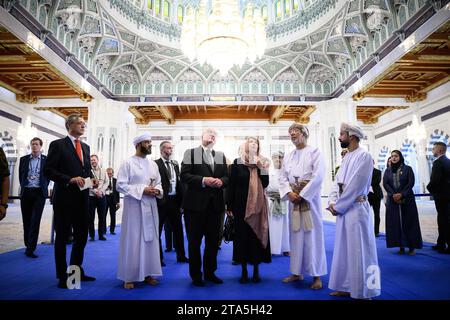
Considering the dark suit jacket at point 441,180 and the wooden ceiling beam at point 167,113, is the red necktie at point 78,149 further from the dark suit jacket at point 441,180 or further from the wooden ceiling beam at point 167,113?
the wooden ceiling beam at point 167,113

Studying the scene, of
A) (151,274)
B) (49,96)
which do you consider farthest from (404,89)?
(49,96)

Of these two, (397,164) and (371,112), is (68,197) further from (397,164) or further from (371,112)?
(371,112)

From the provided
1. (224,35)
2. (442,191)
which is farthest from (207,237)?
A: (224,35)

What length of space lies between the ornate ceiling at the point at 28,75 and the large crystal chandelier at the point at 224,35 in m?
4.70

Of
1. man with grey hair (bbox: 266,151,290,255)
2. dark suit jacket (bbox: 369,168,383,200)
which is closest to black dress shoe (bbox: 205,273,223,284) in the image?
man with grey hair (bbox: 266,151,290,255)

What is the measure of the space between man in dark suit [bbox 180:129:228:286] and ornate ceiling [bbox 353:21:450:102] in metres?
7.77

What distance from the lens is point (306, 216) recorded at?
2.67 m

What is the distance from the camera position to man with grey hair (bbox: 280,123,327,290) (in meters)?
2.64

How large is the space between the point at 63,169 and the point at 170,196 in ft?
5.49

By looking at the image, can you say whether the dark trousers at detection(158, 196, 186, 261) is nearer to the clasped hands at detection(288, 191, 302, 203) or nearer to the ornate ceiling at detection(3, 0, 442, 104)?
the clasped hands at detection(288, 191, 302, 203)

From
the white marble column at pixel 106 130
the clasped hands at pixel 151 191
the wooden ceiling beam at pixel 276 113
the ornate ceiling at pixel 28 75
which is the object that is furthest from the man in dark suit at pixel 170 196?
the wooden ceiling beam at pixel 276 113

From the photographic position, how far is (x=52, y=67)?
31.1ft

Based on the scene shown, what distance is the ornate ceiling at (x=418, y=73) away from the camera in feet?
27.2

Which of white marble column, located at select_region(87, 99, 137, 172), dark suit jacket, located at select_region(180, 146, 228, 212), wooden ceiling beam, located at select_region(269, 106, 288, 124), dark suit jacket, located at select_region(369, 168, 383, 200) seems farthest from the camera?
wooden ceiling beam, located at select_region(269, 106, 288, 124)
